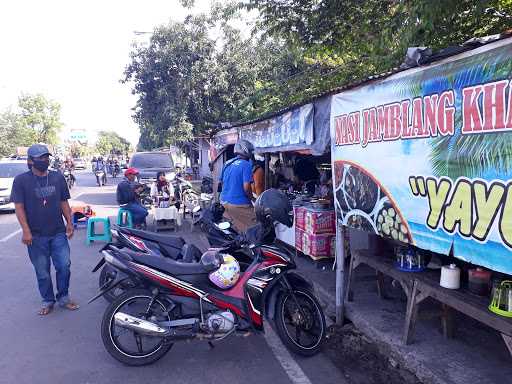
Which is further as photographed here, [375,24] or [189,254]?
[375,24]

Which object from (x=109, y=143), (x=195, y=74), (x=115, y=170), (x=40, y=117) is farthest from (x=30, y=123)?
(x=109, y=143)

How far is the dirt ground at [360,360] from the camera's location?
3436mm

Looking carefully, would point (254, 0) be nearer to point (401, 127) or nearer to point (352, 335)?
point (401, 127)

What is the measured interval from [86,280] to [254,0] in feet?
19.4

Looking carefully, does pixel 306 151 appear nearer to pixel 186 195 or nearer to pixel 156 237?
pixel 156 237

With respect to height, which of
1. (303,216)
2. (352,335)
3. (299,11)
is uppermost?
(299,11)

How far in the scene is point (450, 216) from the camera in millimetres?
2852

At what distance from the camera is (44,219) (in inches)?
186

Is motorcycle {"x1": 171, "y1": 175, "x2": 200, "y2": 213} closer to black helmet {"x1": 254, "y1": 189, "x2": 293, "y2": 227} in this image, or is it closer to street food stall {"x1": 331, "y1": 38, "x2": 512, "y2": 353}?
black helmet {"x1": 254, "y1": 189, "x2": 293, "y2": 227}

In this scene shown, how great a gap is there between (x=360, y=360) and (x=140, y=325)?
Answer: 200 centimetres

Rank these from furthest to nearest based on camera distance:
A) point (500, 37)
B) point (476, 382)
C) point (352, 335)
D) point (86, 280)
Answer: point (86, 280) → point (352, 335) → point (476, 382) → point (500, 37)

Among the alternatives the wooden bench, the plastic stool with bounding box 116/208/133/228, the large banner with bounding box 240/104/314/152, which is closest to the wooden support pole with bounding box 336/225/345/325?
the wooden bench

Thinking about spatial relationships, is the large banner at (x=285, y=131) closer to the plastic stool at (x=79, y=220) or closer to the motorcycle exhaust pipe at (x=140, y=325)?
the motorcycle exhaust pipe at (x=140, y=325)

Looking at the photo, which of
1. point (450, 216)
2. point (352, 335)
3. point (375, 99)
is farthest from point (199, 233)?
point (450, 216)
